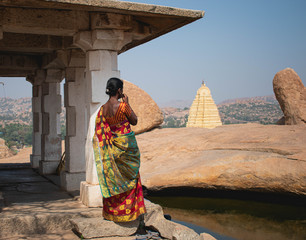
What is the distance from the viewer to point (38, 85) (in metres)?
9.68

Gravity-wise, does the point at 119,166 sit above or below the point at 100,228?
above

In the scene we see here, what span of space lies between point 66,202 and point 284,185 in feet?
12.6

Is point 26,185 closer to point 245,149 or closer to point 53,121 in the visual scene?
point 53,121

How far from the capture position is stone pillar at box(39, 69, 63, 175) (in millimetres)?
8680

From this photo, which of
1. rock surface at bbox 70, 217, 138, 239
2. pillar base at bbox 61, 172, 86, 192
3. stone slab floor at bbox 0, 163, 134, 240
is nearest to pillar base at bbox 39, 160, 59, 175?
stone slab floor at bbox 0, 163, 134, 240

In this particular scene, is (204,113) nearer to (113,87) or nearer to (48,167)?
(48,167)

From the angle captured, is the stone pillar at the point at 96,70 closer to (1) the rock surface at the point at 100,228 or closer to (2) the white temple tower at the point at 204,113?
(1) the rock surface at the point at 100,228

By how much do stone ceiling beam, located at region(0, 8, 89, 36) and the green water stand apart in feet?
12.0

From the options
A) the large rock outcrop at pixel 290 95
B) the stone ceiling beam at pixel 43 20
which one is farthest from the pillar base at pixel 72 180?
the large rock outcrop at pixel 290 95

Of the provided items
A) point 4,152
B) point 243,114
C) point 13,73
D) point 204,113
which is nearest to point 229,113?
point 243,114

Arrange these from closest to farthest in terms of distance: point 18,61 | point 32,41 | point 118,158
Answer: point 118,158, point 32,41, point 18,61

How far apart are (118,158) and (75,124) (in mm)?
2595

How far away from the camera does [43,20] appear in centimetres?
521

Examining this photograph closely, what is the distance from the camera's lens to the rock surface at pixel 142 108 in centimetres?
1331
